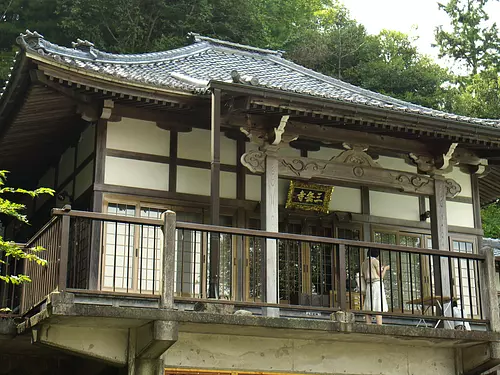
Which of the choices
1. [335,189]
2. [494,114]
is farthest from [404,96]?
[335,189]

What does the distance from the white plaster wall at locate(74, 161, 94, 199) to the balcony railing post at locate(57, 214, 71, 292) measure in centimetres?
373

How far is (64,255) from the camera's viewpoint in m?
9.94

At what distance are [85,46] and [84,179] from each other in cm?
264

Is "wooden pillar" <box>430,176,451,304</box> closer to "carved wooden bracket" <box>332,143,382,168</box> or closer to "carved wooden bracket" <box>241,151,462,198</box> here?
"carved wooden bracket" <box>241,151,462,198</box>

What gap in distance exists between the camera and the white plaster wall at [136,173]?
44.3 ft

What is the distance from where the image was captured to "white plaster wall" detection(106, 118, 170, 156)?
13695mm

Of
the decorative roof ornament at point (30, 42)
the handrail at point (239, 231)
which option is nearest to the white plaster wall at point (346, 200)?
the handrail at point (239, 231)

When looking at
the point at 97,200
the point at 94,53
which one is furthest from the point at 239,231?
the point at 94,53

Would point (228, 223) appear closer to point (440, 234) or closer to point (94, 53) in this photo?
point (440, 234)

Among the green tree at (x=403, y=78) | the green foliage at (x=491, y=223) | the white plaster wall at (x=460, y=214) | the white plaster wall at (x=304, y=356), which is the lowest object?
the white plaster wall at (x=304, y=356)

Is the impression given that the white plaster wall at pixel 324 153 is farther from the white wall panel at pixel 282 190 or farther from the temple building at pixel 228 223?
the white wall panel at pixel 282 190

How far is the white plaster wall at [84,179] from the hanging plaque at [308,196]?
364 cm

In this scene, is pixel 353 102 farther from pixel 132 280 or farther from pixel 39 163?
pixel 39 163

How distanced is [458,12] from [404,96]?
→ 33.4 feet
